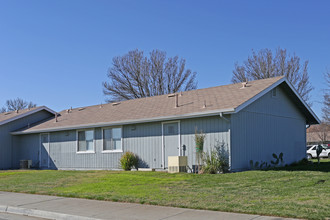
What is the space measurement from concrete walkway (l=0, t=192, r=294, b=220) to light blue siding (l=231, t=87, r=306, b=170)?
26.3ft

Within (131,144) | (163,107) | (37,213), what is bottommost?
(37,213)

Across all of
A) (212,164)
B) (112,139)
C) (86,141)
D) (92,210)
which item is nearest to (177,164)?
(212,164)

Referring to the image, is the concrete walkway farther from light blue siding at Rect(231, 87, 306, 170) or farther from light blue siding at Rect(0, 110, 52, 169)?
light blue siding at Rect(0, 110, 52, 169)

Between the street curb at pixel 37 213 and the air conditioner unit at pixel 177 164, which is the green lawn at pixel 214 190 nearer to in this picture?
the air conditioner unit at pixel 177 164

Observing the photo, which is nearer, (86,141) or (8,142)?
(86,141)

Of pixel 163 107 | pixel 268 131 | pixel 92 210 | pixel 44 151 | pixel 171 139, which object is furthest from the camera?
pixel 44 151

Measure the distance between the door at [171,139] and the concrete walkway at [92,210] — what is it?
295 inches

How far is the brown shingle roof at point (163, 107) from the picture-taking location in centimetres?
1736

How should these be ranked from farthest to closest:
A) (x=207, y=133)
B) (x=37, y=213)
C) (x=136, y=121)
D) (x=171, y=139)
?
(x=136, y=121) → (x=171, y=139) → (x=207, y=133) → (x=37, y=213)

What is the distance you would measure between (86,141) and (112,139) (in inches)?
85.1

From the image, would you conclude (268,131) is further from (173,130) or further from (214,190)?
(214,190)

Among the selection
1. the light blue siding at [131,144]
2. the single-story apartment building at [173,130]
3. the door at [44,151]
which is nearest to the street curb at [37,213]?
the single-story apartment building at [173,130]

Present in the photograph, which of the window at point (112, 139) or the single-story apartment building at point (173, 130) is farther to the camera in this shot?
the window at point (112, 139)

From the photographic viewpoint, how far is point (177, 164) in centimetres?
1658
